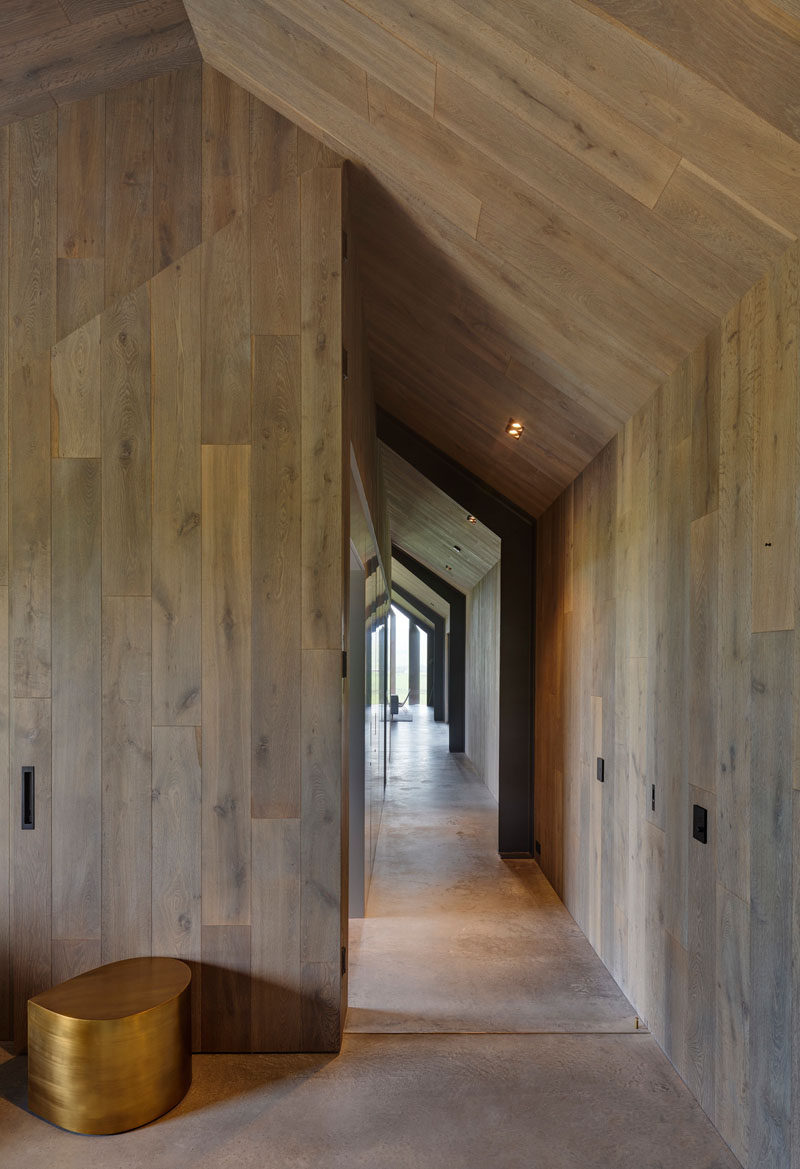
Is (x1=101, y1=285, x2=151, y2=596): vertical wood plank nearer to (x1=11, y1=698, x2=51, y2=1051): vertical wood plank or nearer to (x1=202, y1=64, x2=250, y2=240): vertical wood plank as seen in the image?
(x1=202, y1=64, x2=250, y2=240): vertical wood plank

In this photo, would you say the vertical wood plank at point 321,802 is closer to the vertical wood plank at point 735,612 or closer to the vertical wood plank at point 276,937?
the vertical wood plank at point 276,937

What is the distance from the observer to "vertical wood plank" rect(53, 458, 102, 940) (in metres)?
2.93

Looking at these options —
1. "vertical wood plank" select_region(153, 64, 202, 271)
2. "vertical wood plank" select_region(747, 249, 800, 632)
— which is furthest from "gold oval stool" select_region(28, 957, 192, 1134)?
→ "vertical wood plank" select_region(153, 64, 202, 271)

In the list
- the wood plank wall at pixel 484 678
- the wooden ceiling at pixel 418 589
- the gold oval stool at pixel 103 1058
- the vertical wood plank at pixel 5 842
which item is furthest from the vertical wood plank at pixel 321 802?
the wooden ceiling at pixel 418 589

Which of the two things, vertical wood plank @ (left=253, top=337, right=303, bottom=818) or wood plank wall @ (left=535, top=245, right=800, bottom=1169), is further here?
vertical wood plank @ (left=253, top=337, right=303, bottom=818)

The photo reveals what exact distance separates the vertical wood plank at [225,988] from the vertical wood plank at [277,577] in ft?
1.50

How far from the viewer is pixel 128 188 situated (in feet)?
10.1

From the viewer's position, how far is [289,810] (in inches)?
115

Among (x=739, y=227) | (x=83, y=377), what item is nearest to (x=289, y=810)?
(x=83, y=377)

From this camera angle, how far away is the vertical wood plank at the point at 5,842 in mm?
2918

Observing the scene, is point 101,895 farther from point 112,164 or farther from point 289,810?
point 112,164

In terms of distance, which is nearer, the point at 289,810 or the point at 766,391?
the point at 766,391

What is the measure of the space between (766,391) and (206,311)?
195 centimetres

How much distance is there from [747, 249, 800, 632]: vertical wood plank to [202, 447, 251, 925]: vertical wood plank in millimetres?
1713
